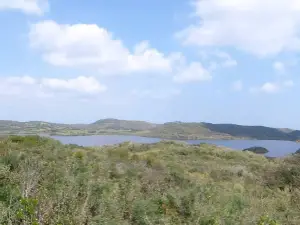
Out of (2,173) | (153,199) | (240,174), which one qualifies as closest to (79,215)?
(153,199)

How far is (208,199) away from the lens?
28.0ft

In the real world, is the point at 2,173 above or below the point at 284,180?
above

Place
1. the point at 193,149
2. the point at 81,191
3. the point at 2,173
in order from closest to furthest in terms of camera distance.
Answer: the point at 81,191, the point at 2,173, the point at 193,149

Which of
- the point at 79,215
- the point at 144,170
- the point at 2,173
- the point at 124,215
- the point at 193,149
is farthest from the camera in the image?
the point at 193,149

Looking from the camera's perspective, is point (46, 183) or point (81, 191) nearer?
point (81, 191)

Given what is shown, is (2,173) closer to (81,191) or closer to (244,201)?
(81,191)

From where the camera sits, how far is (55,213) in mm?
5773

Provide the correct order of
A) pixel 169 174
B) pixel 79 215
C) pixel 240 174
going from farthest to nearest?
pixel 240 174
pixel 169 174
pixel 79 215

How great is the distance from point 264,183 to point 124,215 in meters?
11.8

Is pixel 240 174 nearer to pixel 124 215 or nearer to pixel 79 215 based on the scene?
pixel 124 215

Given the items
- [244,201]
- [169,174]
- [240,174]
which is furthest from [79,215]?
[240,174]

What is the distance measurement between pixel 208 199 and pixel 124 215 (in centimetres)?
236

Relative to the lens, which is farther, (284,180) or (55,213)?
(284,180)

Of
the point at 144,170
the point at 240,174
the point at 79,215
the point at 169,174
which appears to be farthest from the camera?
the point at 240,174
